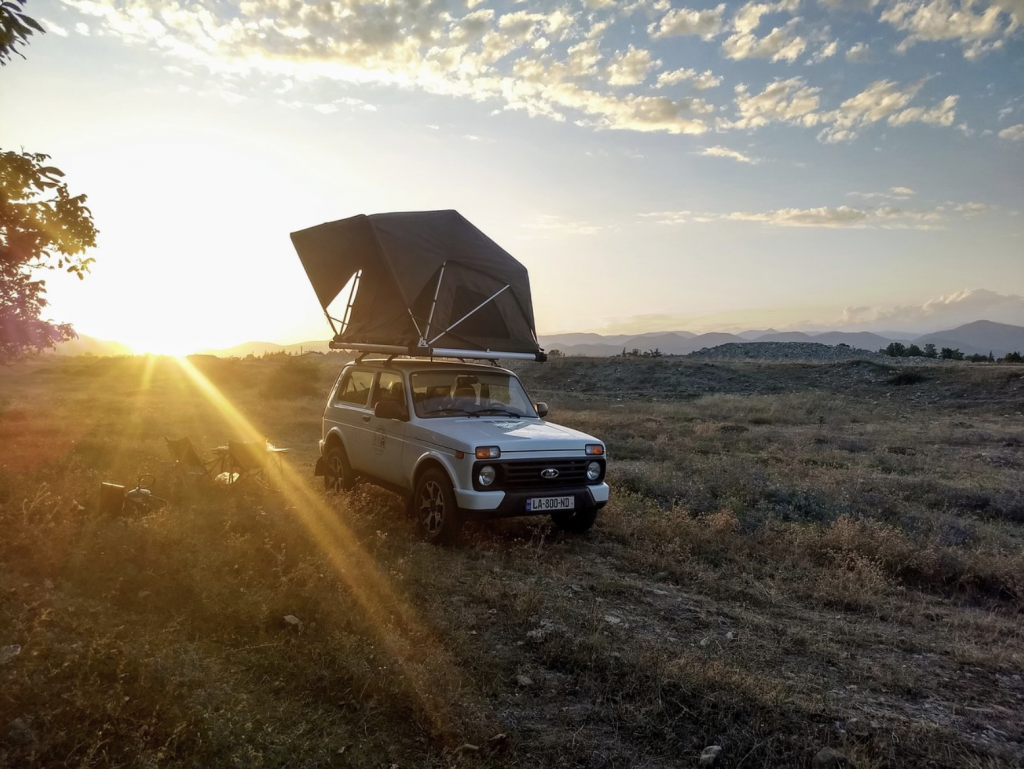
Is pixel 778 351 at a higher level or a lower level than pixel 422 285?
lower

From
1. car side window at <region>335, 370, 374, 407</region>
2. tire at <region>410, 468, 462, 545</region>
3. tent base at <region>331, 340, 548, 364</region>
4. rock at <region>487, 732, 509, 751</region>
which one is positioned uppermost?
tent base at <region>331, 340, 548, 364</region>

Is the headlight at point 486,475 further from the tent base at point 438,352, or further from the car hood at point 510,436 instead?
the tent base at point 438,352

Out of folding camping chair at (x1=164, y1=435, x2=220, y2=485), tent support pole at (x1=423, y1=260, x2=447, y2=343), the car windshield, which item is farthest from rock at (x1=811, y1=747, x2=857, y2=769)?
folding camping chair at (x1=164, y1=435, x2=220, y2=485)

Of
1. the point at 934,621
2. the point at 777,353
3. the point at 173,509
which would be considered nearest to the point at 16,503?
the point at 173,509

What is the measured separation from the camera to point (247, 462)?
31.7 feet

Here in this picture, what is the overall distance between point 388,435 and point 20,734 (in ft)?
18.6

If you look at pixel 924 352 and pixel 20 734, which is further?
pixel 924 352

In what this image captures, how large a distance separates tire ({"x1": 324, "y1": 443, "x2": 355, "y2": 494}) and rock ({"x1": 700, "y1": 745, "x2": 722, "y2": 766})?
22.3 feet

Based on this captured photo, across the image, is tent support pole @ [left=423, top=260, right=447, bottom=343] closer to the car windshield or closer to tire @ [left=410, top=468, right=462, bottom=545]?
the car windshield

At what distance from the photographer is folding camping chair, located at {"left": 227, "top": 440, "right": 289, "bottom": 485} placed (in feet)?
31.2

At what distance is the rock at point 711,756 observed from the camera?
363 cm

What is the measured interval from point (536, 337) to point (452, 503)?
3624 millimetres

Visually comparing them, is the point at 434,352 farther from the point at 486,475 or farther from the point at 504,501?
the point at 504,501

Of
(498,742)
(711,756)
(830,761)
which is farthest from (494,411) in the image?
(830,761)
